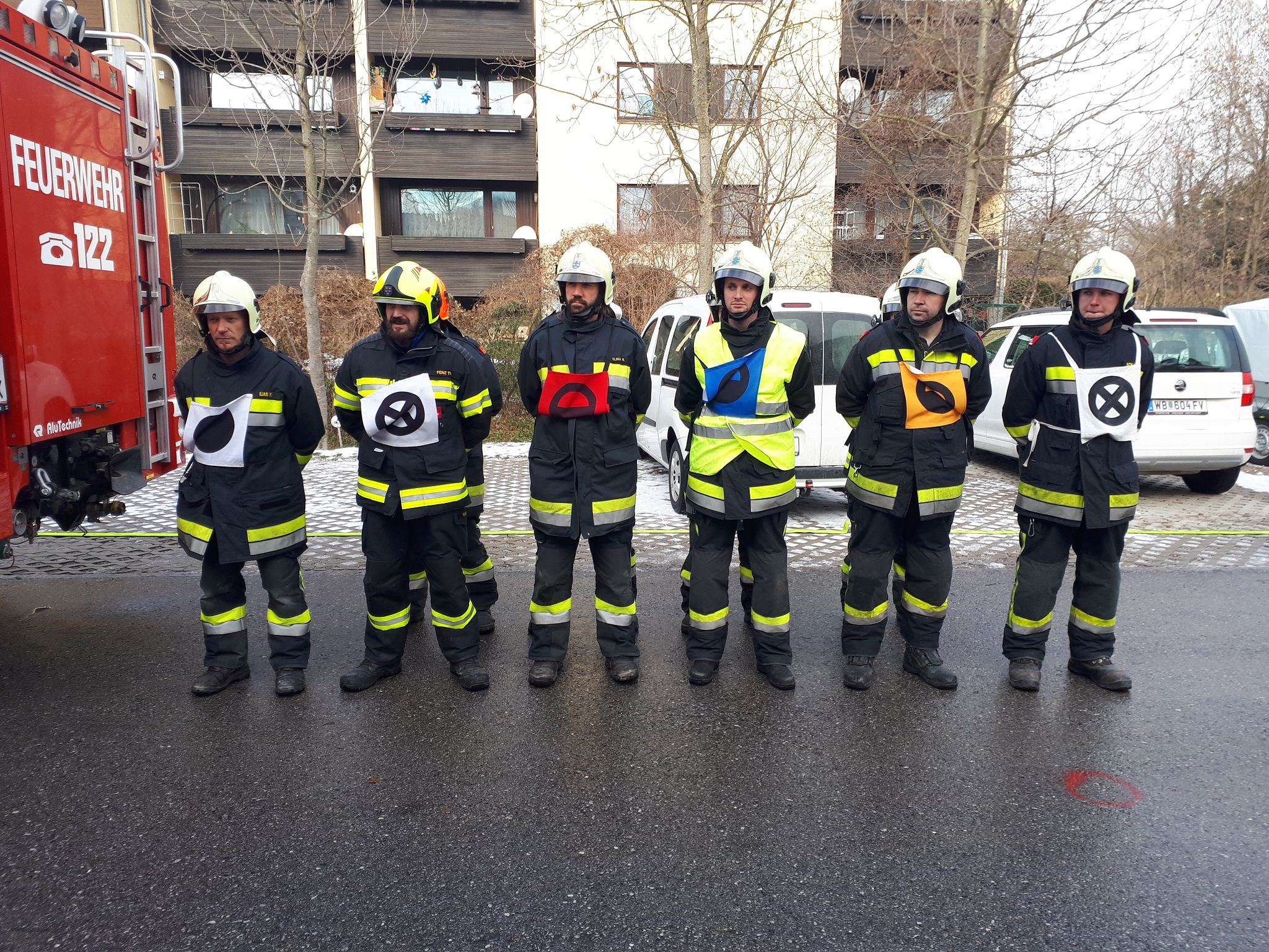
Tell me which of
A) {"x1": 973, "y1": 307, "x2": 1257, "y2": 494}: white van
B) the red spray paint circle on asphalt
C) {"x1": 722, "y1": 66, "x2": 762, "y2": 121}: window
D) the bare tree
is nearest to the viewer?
the red spray paint circle on asphalt

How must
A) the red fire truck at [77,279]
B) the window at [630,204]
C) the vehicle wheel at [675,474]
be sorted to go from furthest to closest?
the window at [630,204] < the vehicle wheel at [675,474] < the red fire truck at [77,279]

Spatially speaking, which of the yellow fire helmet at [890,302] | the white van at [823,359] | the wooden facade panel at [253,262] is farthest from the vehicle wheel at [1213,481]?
the wooden facade panel at [253,262]

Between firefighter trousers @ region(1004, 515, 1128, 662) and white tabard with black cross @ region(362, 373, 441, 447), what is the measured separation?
298cm

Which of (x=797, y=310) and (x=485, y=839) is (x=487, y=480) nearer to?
(x=797, y=310)

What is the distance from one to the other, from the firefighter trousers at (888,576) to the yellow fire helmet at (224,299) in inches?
122

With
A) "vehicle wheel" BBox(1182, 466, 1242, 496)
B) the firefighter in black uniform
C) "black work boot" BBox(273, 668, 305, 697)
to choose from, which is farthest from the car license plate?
"black work boot" BBox(273, 668, 305, 697)

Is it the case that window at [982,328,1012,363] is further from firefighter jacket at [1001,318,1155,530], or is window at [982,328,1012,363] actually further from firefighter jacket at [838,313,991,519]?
firefighter jacket at [838,313,991,519]

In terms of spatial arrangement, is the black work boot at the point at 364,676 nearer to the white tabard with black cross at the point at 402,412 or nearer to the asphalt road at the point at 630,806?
the asphalt road at the point at 630,806

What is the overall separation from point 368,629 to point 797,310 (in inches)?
187

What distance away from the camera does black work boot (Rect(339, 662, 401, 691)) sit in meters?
4.34

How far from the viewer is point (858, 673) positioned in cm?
443

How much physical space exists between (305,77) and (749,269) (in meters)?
9.56

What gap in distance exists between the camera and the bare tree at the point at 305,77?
11.4 metres

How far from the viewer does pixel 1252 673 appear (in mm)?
4609
